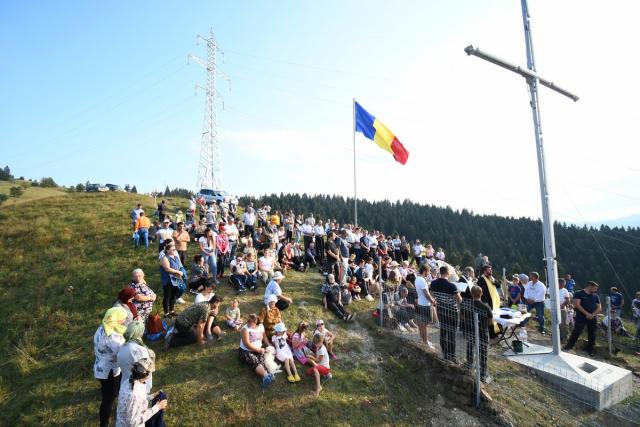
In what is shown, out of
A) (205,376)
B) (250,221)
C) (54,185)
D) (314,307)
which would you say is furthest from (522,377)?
(54,185)

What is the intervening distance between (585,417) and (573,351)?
168 inches

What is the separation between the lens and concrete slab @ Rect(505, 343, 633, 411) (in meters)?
7.54

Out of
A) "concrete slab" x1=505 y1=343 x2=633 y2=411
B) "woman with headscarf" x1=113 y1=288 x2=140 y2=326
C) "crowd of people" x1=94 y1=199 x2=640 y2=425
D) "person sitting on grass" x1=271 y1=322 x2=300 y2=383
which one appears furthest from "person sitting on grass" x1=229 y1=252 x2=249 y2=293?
"concrete slab" x1=505 y1=343 x2=633 y2=411

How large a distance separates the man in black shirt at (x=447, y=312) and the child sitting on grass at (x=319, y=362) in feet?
9.35

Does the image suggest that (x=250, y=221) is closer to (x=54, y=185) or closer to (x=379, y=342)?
(x=379, y=342)

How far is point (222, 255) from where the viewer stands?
1262 cm

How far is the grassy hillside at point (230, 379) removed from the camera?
6852 millimetres

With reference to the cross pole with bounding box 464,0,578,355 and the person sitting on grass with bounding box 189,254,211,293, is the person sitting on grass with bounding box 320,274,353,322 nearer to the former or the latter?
the person sitting on grass with bounding box 189,254,211,293

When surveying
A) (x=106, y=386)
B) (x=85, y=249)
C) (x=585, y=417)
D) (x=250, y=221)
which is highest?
(x=250, y=221)

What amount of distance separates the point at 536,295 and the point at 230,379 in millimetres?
10669

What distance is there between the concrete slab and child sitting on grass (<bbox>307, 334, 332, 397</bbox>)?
466 cm

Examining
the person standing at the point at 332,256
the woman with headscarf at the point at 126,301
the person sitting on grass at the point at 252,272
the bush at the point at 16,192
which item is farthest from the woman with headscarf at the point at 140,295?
the bush at the point at 16,192

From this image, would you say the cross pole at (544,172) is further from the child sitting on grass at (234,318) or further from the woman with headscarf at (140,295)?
the woman with headscarf at (140,295)

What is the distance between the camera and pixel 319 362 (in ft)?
27.1
